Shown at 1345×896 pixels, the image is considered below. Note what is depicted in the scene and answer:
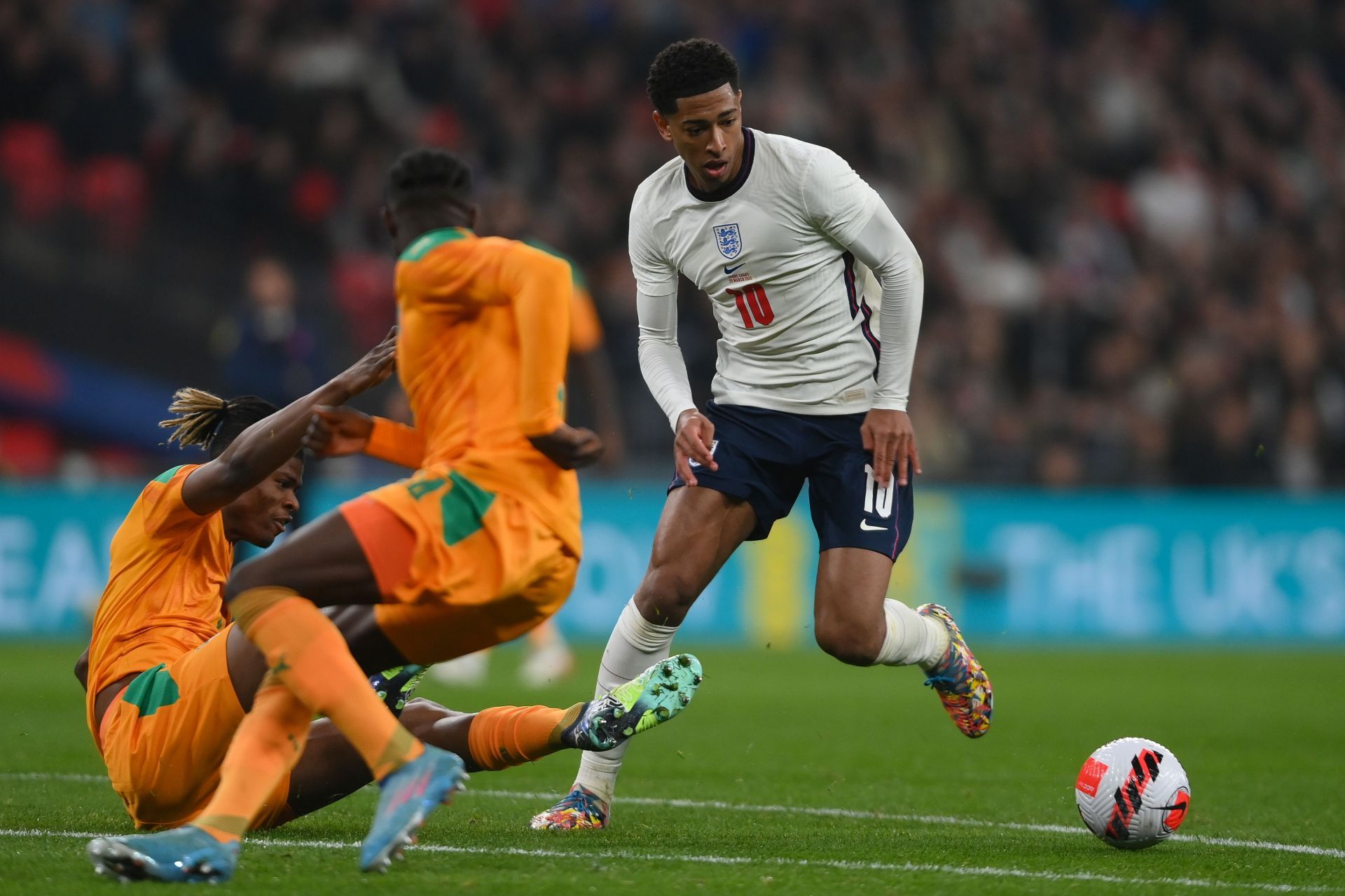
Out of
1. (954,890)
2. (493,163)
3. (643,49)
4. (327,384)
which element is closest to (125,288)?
(493,163)

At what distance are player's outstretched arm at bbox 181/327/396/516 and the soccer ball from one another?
7.65ft

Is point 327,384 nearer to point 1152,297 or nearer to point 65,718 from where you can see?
point 65,718

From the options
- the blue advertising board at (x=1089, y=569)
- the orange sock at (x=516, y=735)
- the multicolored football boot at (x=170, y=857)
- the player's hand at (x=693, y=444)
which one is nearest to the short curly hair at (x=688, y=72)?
the player's hand at (x=693, y=444)

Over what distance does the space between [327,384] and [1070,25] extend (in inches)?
605

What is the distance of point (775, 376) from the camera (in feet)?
18.5

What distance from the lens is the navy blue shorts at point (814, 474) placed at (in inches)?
219

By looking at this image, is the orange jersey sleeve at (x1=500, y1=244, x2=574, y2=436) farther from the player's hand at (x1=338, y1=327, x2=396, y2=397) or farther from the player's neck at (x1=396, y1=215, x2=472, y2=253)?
the player's hand at (x1=338, y1=327, x2=396, y2=397)

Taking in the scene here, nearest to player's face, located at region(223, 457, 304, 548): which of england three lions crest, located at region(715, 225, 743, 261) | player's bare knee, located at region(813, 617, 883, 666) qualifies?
england three lions crest, located at region(715, 225, 743, 261)

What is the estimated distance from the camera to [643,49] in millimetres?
16656

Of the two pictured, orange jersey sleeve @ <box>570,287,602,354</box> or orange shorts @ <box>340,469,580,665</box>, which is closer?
orange shorts @ <box>340,469,580,665</box>

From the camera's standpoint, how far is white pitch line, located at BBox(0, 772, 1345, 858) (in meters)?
4.93

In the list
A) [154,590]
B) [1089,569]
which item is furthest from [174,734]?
[1089,569]

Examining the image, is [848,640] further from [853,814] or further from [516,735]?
[516,735]

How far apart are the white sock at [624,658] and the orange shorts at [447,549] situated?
4.57 feet
